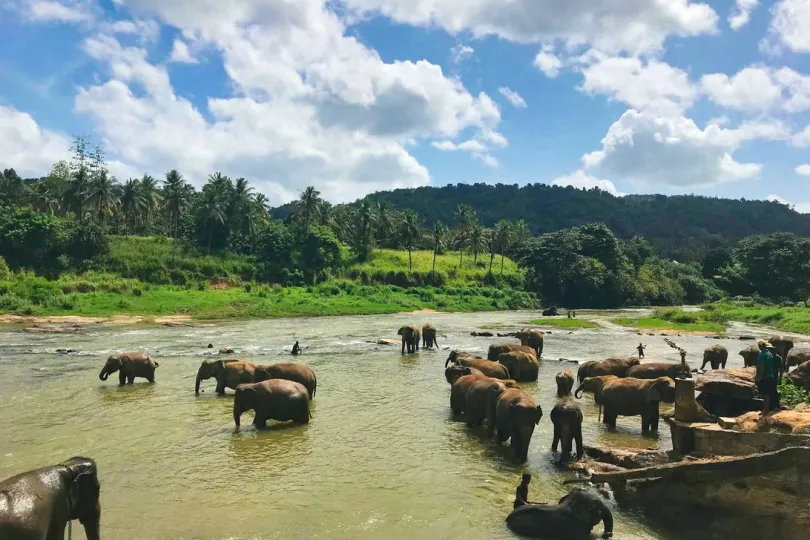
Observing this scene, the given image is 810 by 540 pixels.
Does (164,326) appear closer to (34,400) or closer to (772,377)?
(34,400)

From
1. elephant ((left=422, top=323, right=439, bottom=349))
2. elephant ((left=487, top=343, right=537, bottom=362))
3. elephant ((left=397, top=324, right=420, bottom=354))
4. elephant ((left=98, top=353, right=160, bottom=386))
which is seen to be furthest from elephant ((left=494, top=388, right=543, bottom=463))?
elephant ((left=422, top=323, right=439, bottom=349))

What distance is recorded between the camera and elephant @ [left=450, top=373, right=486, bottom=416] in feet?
52.5

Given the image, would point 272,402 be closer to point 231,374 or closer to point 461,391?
point 231,374

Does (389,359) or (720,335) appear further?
(720,335)

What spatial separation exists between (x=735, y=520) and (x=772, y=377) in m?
4.08

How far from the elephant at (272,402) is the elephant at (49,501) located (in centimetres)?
781

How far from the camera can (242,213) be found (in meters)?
91.8

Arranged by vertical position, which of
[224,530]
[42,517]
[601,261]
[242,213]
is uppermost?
[242,213]

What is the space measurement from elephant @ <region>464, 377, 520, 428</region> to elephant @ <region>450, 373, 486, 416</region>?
567 mm

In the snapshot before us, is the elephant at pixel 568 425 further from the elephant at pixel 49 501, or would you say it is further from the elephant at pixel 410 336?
the elephant at pixel 410 336

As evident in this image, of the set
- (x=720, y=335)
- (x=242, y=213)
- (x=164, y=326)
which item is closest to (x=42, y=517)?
(x=164, y=326)

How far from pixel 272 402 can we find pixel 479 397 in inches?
208

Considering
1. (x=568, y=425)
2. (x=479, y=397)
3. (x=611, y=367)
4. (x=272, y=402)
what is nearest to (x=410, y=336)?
(x=611, y=367)

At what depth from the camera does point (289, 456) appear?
500 inches
